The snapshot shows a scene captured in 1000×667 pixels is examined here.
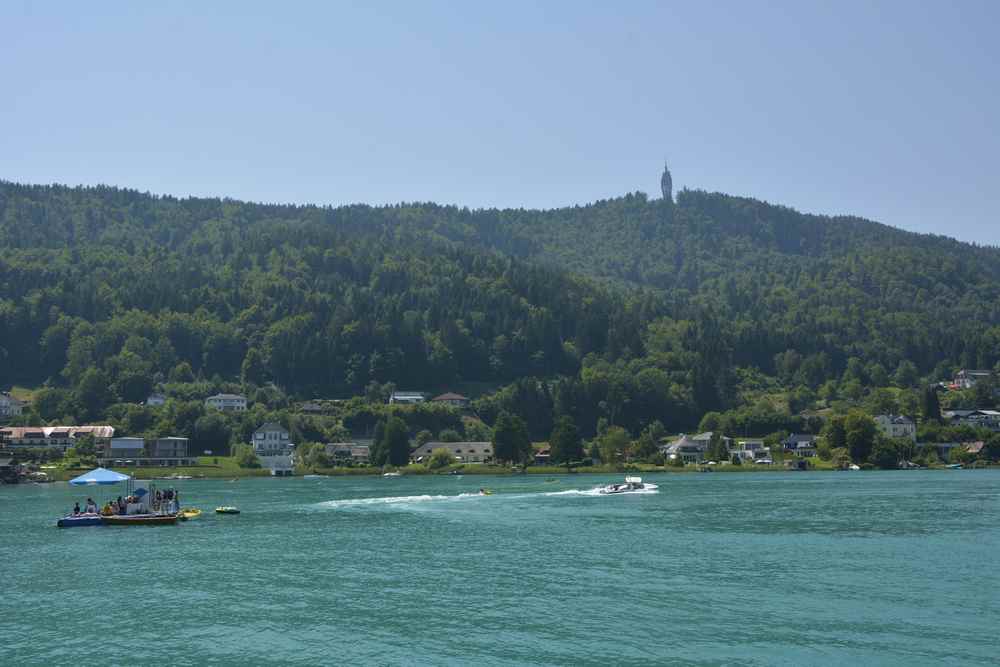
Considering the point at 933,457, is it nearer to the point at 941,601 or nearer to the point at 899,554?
the point at 899,554

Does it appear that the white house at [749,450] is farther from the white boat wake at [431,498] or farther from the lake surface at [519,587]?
the lake surface at [519,587]

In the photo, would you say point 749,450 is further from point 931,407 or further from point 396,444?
point 396,444

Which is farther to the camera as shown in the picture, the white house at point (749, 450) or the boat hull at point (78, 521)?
the white house at point (749, 450)

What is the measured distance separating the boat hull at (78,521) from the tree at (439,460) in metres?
85.8

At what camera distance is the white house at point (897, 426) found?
16912 centimetres

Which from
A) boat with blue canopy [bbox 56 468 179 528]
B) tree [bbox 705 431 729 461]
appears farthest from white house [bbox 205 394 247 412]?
boat with blue canopy [bbox 56 468 179 528]

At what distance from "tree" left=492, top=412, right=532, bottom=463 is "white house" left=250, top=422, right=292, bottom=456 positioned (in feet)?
125

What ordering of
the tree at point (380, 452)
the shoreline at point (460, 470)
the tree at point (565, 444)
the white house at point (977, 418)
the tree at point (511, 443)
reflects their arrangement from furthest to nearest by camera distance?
the white house at point (977, 418) → the tree at point (380, 452) → the tree at point (511, 443) → the tree at point (565, 444) → the shoreline at point (460, 470)

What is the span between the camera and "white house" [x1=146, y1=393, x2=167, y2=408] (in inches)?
7421

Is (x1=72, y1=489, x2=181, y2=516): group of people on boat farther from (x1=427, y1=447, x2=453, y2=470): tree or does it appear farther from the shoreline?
(x1=427, y1=447, x2=453, y2=470): tree

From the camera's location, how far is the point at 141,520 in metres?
71.9

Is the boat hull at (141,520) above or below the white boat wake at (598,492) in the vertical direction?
above

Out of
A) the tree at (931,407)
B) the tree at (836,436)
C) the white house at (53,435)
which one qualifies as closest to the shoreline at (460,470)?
the tree at (836,436)

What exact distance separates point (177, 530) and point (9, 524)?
553 inches
